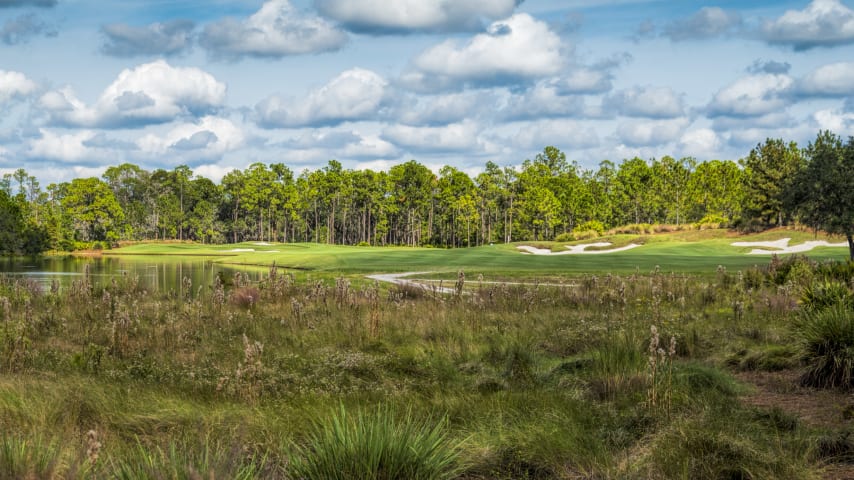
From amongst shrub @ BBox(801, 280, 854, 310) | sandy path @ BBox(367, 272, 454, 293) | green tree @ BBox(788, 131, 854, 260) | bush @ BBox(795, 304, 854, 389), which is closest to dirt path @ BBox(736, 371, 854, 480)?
bush @ BBox(795, 304, 854, 389)

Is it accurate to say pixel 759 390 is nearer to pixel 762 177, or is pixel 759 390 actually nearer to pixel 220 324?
pixel 220 324

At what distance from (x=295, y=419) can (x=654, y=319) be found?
28.1ft

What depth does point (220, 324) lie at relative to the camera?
12922mm

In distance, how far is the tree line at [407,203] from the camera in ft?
310

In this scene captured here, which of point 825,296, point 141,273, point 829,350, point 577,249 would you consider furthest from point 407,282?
point 577,249

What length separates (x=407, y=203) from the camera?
111 metres

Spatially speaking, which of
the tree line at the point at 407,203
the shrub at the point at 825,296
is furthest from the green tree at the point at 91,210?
the shrub at the point at 825,296

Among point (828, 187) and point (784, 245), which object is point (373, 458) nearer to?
point (828, 187)

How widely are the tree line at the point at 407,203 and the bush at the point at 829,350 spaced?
2627 inches

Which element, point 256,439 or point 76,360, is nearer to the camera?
point 256,439

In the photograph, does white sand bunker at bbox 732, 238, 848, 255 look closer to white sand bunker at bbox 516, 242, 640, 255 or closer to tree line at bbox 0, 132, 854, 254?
white sand bunker at bbox 516, 242, 640, 255

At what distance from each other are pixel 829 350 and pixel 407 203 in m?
103

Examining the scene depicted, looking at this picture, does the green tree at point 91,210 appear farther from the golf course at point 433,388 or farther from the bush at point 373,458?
the bush at point 373,458

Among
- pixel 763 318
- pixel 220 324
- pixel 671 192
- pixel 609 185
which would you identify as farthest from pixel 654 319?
pixel 609 185
